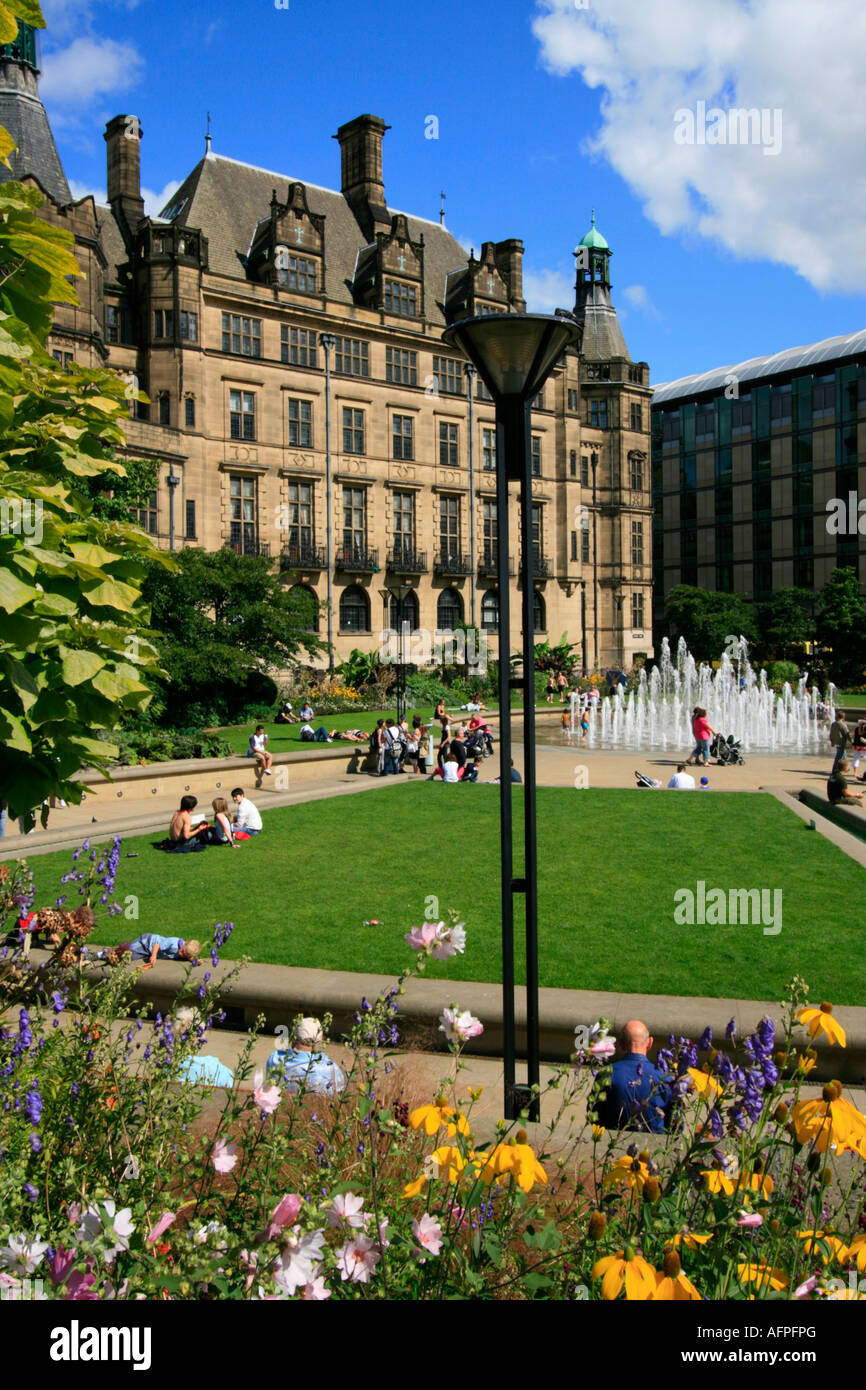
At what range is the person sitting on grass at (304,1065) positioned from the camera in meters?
2.96

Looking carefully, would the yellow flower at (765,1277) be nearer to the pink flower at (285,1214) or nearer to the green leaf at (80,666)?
the pink flower at (285,1214)

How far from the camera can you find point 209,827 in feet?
47.3

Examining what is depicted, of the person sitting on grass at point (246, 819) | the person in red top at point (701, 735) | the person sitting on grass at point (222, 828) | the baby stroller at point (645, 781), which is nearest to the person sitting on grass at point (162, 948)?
the person sitting on grass at point (222, 828)

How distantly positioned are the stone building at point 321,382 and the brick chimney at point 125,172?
0.30ft

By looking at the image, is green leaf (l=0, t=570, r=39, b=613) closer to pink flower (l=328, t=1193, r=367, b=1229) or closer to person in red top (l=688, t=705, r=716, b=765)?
pink flower (l=328, t=1193, r=367, b=1229)

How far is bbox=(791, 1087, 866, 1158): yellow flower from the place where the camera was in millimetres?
2527

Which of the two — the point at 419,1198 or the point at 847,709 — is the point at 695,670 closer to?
the point at 847,709

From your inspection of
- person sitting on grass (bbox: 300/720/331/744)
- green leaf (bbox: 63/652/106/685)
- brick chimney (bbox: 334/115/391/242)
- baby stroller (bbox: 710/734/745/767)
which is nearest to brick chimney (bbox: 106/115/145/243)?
brick chimney (bbox: 334/115/391/242)

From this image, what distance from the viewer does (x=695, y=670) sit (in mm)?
62312

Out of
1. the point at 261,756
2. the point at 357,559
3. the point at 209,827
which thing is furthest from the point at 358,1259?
the point at 357,559

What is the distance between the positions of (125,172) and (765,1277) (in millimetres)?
51711

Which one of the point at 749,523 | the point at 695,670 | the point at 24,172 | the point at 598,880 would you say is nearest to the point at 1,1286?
the point at 598,880

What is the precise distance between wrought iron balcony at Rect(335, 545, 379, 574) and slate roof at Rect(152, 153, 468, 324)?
1220 cm

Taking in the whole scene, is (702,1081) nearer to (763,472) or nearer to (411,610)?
(411,610)
